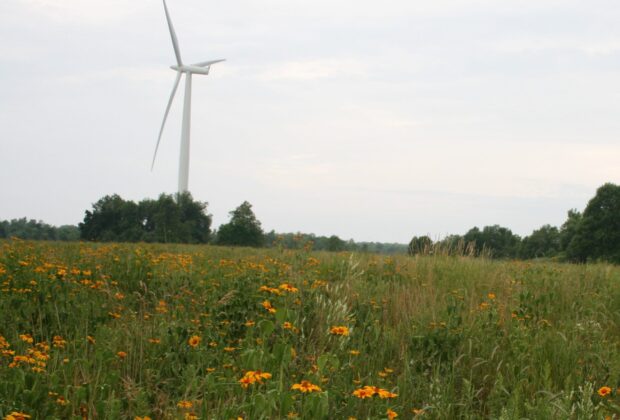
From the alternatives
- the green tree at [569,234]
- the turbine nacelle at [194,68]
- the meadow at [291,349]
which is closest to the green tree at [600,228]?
the green tree at [569,234]

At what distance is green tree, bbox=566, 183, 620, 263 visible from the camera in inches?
1534

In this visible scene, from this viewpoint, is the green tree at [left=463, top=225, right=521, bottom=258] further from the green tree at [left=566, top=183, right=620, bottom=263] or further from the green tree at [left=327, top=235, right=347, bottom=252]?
the green tree at [left=327, top=235, right=347, bottom=252]

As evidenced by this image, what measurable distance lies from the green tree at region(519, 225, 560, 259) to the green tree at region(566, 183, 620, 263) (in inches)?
522

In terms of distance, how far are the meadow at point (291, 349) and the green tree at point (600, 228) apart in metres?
34.4

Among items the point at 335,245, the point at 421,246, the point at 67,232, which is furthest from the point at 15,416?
the point at 67,232

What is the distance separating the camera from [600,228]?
129 ft

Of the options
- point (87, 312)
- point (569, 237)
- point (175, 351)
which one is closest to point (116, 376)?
point (175, 351)

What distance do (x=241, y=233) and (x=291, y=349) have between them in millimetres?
44278

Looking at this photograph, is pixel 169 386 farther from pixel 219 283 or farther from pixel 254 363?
pixel 219 283

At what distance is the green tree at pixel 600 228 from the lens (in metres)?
39.0

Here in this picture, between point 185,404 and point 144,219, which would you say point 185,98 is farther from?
point 185,404

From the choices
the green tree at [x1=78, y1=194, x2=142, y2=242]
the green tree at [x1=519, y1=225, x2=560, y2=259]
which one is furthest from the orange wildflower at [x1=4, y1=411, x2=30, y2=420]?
the green tree at [x1=519, y1=225, x2=560, y2=259]

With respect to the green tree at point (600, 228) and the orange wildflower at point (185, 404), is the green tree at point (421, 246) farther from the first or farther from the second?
the green tree at point (600, 228)

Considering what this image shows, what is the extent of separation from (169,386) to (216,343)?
0.63 metres
